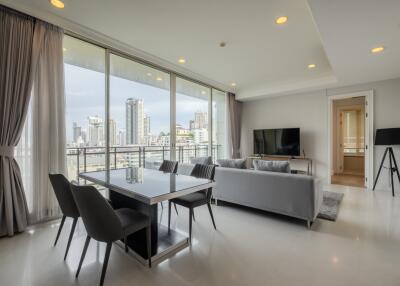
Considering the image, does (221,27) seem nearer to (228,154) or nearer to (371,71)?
(371,71)

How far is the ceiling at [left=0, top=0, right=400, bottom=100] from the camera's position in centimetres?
226

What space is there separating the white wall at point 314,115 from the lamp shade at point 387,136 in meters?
0.39

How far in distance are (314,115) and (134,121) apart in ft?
15.8

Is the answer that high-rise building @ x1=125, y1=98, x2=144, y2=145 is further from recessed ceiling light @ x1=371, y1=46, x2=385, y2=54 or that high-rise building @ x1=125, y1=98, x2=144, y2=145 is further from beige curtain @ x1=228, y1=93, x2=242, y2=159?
recessed ceiling light @ x1=371, y1=46, x2=385, y2=54

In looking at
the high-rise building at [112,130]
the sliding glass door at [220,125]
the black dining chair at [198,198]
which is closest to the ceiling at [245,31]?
the high-rise building at [112,130]

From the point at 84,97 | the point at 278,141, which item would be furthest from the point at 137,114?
the point at 278,141

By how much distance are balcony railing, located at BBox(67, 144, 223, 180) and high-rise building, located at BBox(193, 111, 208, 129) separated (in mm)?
630

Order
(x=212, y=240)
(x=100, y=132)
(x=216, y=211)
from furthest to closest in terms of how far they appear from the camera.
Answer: (x=100, y=132), (x=216, y=211), (x=212, y=240)

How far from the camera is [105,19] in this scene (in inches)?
104

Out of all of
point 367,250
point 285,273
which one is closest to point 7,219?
point 285,273

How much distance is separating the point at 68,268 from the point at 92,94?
103 inches

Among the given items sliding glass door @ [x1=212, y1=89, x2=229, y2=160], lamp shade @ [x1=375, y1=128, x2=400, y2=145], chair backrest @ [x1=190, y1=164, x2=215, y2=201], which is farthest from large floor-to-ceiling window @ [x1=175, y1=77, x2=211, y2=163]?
lamp shade @ [x1=375, y1=128, x2=400, y2=145]

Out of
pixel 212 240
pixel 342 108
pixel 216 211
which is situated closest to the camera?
pixel 212 240

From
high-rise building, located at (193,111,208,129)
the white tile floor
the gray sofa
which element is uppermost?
high-rise building, located at (193,111,208,129)
